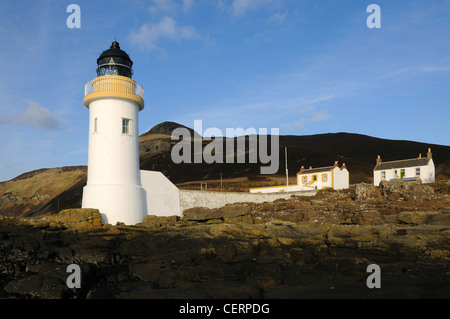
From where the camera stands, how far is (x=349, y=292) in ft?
24.4

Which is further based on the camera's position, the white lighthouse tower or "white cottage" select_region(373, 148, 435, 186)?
"white cottage" select_region(373, 148, 435, 186)

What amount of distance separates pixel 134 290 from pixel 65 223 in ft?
31.9

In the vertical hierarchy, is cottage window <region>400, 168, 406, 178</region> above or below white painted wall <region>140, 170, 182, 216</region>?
above

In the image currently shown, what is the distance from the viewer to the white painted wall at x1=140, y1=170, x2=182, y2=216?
20.5m

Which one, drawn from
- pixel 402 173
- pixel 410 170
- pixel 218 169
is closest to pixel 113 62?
pixel 402 173

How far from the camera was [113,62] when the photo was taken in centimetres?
1886

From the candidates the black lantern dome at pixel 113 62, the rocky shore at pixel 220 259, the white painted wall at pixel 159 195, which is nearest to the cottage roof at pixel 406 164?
the rocky shore at pixel 220 259

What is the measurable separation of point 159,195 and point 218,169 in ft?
156


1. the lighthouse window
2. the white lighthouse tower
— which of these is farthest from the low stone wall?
the lighthouse window

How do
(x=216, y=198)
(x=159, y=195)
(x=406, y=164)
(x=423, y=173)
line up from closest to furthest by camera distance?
1. (x=159, y=195)
2. (x=216, y=198)
3. (x=423, y=173)
4. (x=406, y=164)

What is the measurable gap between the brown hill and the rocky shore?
3758cm

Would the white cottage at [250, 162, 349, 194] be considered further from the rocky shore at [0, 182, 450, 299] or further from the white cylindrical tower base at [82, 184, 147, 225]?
the white cylindrical tower base at [82, 184, 147, 225]

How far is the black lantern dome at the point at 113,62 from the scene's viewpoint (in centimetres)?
1888

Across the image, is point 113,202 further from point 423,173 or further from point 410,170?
point 423,173
